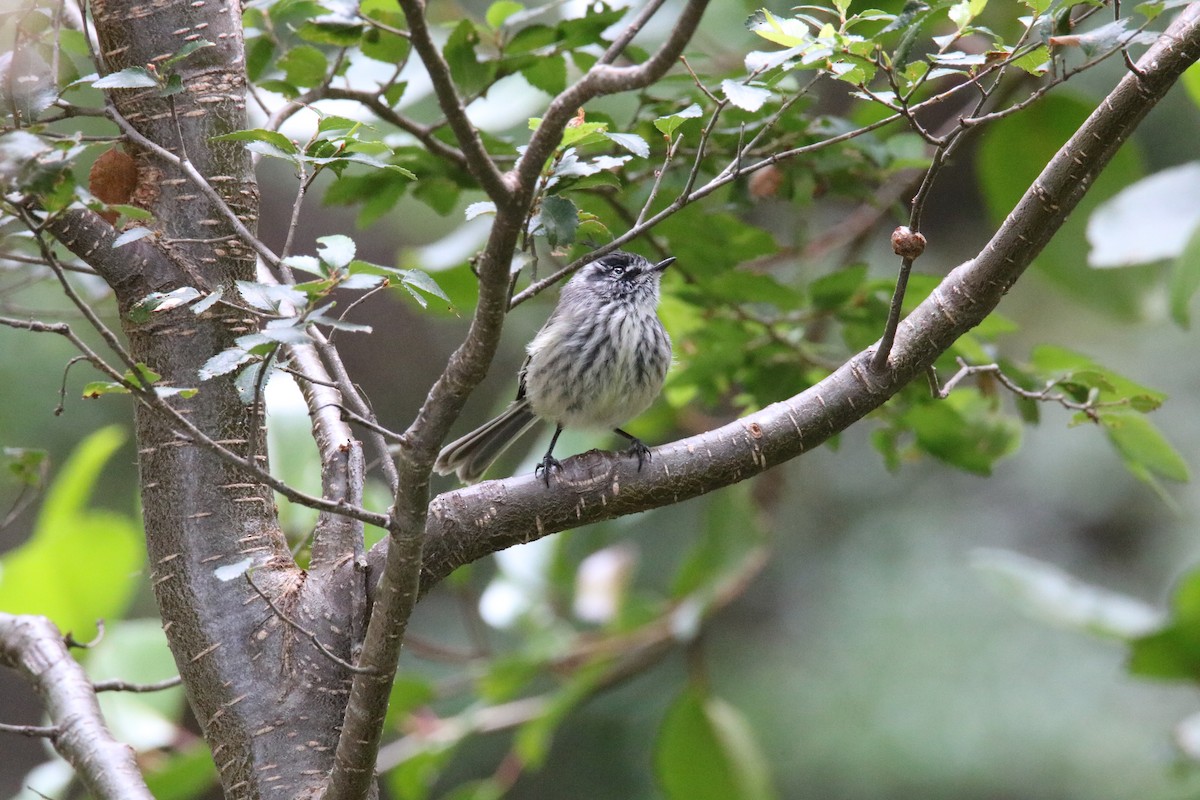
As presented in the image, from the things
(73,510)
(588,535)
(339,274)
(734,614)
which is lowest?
(734,614)

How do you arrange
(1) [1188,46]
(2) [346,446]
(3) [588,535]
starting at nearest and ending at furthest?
(1) [1188,46]
(2) [346,446]
(3) [588,535]

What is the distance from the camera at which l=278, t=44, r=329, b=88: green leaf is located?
102 inches

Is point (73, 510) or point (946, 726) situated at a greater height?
point (73, 510)

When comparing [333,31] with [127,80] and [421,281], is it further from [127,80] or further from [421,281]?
[421,281]

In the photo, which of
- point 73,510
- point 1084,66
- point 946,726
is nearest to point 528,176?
point 1084,66

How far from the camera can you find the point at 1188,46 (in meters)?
2.03

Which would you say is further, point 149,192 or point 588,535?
point 588,535

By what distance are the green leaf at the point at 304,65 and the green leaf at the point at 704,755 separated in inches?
105

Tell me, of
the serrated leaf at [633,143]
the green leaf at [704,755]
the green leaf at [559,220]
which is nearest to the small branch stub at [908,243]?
the serrated leaf at [633,143]

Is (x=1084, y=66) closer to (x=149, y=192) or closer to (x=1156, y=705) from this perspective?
(x=149, y=192)

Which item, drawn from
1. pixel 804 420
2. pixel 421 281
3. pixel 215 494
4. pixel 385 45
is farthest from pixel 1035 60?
pixel 215 494

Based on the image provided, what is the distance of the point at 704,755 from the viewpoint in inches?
165

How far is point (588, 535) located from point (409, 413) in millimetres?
3664

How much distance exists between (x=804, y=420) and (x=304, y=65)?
4.61 ft
